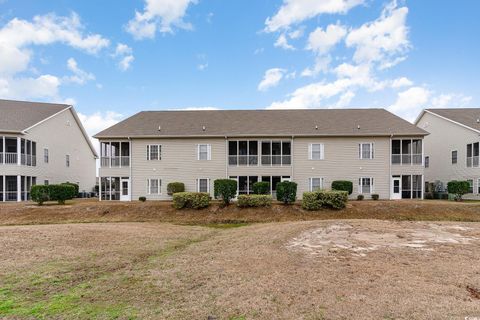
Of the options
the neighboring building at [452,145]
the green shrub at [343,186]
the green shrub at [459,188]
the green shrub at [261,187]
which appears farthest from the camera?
the neighboring building at [452,145]

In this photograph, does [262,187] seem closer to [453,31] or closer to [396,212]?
[396,212]

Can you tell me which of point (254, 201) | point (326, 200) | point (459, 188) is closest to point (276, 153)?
point (254, 201)

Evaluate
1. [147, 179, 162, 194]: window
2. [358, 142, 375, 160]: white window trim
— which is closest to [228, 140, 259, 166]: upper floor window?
[147, 179, 162, 194]: window

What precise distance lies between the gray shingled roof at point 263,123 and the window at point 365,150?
3.38 feet

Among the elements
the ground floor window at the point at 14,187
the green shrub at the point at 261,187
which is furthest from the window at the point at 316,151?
the ground floor window at the point at 14,187

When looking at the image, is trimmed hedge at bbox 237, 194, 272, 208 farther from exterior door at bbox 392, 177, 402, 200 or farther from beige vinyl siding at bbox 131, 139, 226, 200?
exterior door at bbox 392, 177, 402, 200

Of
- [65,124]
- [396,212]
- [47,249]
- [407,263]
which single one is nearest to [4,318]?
[47,249]

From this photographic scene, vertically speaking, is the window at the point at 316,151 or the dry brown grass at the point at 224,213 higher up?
the window at the point at 316,151

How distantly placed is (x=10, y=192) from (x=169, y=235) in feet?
67.2

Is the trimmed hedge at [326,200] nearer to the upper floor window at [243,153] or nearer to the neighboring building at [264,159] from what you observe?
the neighboring building at [264,159]

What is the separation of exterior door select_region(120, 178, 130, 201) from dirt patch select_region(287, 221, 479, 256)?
18.5 m

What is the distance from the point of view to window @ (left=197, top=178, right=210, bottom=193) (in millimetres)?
27031

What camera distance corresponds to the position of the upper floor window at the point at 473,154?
26239 mm

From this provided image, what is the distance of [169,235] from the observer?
13781mm
